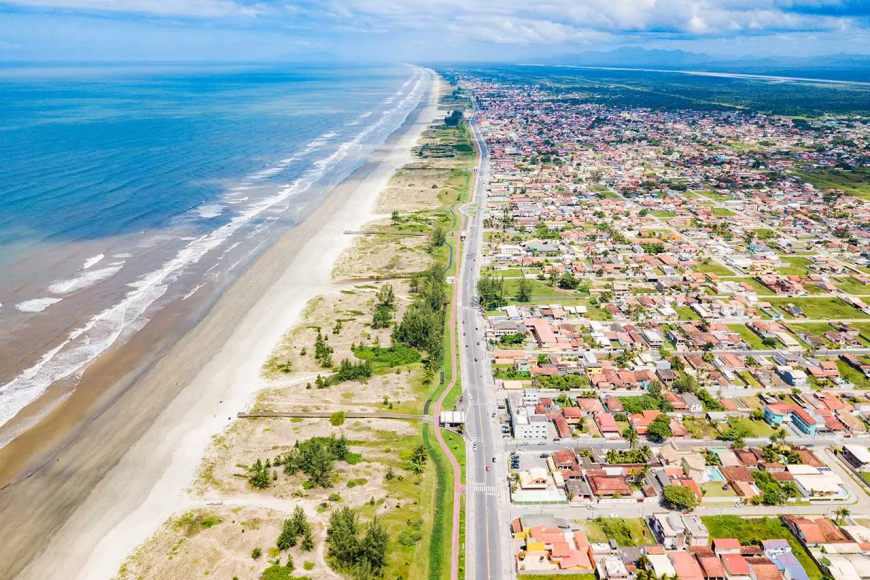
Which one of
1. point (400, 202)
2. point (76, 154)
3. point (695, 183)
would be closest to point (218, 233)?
point (400, 202)

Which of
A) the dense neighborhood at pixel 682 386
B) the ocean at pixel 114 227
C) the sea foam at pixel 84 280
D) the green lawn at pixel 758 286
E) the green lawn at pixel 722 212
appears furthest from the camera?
the green lawn at pixel 722 212

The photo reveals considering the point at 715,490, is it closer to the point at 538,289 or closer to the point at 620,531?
the point at 620,531

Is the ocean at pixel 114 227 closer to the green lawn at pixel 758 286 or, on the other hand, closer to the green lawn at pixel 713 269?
the green lawn at pixel 713 269

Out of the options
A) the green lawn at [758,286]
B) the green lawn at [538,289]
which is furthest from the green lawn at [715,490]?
the green lawn at [758,286]

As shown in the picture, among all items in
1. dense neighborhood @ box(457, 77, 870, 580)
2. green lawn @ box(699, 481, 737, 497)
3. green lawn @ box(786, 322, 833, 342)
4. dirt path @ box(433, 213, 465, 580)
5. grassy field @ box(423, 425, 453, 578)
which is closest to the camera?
grassy field @ box(423, 425, 453, 578)

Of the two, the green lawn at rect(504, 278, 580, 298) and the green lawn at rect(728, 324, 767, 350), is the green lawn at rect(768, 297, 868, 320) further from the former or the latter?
the green lawn at rect(504, 278, 580, 298)

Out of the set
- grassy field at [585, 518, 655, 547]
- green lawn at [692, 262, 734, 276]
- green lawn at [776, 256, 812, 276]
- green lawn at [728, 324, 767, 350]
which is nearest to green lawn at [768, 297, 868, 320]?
green lawn at [728, 324, 767, 350]
